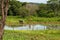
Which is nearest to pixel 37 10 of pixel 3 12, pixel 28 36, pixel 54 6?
pixel 54 6

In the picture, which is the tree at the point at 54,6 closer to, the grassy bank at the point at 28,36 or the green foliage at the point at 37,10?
the green foliage at the point at 37,10

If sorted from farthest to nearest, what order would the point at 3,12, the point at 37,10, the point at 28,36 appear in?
the point at 37,10 < the point at 28,36 < the point at 3,12

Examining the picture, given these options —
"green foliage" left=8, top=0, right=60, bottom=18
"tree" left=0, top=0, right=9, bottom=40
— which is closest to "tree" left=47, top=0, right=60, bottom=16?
"green foliage" left=8, top=0, right=60, bottom=18

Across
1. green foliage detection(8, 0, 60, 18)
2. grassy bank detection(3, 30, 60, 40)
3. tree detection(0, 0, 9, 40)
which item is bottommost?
green foliage detection(8, 0, 60, 18)

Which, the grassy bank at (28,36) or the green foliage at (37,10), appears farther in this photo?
the green foliage at (37,10)

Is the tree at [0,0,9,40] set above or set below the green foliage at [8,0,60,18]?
above

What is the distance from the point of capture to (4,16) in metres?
2.19

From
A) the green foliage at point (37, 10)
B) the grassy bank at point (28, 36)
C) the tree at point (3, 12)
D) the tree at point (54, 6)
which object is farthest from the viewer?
the tree at point (54, 6)

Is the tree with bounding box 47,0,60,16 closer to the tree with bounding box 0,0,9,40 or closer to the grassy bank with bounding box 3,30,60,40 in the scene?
the grassy bank with bounding box 3,30,60,40

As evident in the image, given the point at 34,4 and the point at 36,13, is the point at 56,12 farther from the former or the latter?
the point at 34,4

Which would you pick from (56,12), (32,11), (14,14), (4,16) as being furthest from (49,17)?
(4,16)

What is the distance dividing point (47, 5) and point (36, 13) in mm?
2395

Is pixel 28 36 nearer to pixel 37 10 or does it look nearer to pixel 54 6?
pixel 54 6

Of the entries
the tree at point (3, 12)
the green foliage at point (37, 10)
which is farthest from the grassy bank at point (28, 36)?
the green foliage at point (37, 10)
